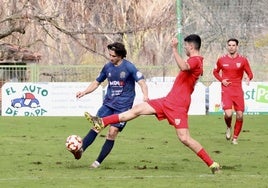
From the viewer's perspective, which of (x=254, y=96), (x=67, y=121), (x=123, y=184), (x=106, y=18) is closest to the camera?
(x=123, y=184)

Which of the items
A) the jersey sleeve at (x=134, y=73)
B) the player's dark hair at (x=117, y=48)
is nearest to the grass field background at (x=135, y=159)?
the jersey sleeve at (x=134, y=73)

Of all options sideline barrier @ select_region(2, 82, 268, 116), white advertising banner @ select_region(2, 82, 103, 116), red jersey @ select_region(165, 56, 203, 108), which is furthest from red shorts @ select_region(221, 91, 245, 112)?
white advertising banner @ select_region(2, 82, 103, 116)

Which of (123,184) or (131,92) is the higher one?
(131,92)

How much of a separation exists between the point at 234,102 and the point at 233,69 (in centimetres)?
73

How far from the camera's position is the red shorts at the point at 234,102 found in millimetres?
18705

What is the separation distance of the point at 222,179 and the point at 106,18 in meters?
35.6

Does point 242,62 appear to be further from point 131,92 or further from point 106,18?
point 106,18

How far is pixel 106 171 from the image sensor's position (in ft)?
43.0

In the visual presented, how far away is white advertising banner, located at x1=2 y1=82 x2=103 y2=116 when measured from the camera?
97.6ft

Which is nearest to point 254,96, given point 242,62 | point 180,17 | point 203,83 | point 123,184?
point 203,83

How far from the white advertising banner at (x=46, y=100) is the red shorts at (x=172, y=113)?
17.1 metres

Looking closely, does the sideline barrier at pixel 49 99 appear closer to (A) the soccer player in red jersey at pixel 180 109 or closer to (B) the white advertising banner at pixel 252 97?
(B) the white advertising banner at pixel 252 97

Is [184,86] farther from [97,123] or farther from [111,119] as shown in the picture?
[97,123]

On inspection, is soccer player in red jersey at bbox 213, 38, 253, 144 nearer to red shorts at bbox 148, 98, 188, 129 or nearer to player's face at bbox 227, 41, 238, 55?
player's face at bbox 227, 41, 238, 55
